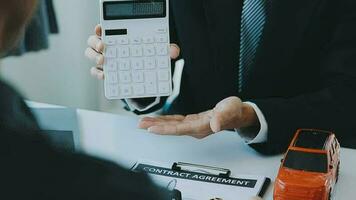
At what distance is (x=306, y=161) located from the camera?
2.88ft

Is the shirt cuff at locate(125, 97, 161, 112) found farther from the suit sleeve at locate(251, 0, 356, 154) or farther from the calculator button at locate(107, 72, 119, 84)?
the suit sleeve at locate(251, 0, 356, 154)

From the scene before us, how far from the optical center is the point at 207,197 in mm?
914

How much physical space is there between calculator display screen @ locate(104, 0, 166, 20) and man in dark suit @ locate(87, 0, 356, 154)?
0.22ft

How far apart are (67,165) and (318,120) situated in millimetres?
873

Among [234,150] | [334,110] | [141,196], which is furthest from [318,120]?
[141,196]

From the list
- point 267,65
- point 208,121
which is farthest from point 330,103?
point 208,121

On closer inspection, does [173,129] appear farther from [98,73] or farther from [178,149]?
[98,73]

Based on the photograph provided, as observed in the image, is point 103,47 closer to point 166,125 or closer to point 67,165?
point 166,125

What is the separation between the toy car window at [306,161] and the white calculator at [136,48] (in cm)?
35

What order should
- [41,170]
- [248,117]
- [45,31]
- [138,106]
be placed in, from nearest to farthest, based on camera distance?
[41,170] < [248,117] < [138,106] < [45,31]

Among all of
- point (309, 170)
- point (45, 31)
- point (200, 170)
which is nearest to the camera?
point (309, 170)

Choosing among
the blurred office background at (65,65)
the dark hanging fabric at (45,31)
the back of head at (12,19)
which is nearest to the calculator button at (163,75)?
the back of head at (12,19)

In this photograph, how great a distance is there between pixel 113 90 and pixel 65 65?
4.55 feet

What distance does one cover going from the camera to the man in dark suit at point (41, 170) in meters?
0.36
